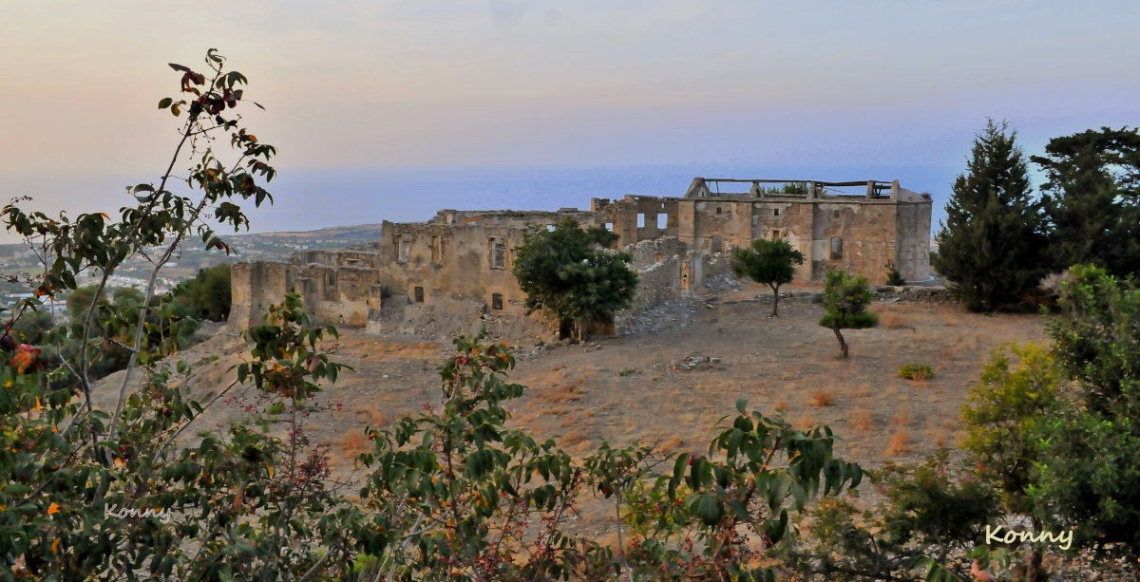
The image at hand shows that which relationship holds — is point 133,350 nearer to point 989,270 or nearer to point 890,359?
point 890,359

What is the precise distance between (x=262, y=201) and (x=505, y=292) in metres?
20.6

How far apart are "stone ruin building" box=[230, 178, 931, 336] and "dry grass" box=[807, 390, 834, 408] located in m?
8.16

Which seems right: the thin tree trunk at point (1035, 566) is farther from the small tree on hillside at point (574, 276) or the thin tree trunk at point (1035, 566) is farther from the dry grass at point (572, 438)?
the small tree on hillside at point (574, 276)

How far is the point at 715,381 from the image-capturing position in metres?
19.1

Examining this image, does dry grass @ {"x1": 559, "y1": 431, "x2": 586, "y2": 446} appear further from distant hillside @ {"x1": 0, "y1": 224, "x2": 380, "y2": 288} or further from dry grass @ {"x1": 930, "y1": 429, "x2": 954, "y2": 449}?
distant hillside @ {"x1": 0, "y1": 224, "x2": 380, "y2": 288}

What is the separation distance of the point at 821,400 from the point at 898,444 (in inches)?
110

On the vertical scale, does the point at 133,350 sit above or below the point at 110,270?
below

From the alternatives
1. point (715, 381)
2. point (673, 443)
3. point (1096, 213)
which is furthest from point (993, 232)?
point (673, 443)

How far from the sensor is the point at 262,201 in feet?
18.0

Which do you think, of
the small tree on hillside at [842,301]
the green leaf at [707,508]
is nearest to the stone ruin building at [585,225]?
the small tree on hillside at [842,301]

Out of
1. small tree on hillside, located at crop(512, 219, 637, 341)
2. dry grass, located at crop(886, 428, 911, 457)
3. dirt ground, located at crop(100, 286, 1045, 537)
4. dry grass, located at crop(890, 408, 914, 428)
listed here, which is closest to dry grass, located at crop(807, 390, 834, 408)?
dirt ground, located at crop(100, 286, 1045, 537)

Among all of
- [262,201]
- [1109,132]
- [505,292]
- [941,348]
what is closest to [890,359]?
[941,348]

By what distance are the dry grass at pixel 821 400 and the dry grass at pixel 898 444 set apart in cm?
214

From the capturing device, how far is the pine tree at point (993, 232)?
24.3 metres
